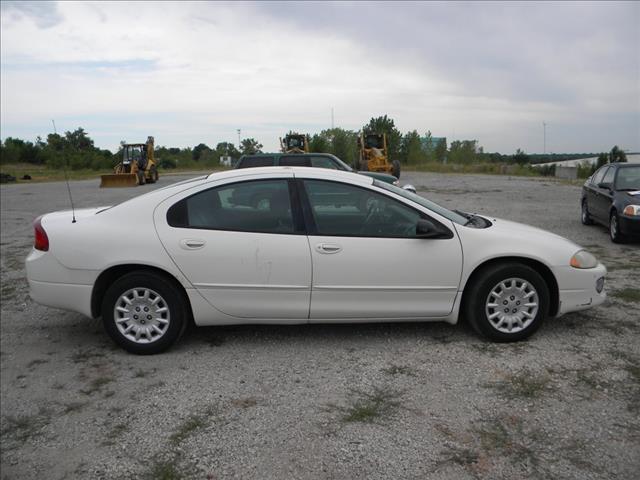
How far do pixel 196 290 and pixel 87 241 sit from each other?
97 cm

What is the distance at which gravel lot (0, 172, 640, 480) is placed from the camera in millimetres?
2891

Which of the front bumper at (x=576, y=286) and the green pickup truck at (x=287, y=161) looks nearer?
the front bumper at (x=576, y=286)

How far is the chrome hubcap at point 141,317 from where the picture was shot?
14.3 feet

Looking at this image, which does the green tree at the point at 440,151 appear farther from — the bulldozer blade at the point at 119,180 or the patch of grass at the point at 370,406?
the patch of grass at the point at 370,406

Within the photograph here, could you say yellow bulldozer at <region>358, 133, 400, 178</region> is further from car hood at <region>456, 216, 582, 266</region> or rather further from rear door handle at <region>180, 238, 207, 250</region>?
rear door handle at <region>180, 238, 207, 250</region>

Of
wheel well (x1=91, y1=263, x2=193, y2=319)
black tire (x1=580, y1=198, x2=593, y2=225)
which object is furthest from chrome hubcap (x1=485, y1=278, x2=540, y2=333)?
black tire (x1=580, y1=198, x2=593, y2=225)

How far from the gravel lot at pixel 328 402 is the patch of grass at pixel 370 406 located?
0.01m

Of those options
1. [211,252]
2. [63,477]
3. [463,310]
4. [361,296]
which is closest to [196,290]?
[211,252]

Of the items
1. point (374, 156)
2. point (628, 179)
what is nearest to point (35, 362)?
point (628, 179)

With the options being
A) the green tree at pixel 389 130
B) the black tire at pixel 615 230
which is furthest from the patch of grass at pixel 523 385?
the green tree at pixel 389 130

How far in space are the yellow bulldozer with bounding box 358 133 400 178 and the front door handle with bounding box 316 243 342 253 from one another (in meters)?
24.4

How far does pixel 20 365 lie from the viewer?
4.38 m

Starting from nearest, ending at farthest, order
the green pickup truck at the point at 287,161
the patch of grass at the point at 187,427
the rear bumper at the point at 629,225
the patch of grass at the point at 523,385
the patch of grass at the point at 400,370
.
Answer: the patch of grass at the point at 187,427 < the patch of grass at the point at 523,385 < the patch of grass at the point at 400,370 < the rear bumper at the point at 629,225 < the green pickup truck at the point at 287,161

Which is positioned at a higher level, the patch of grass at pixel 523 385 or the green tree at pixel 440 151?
the green tree at pixel 440 151
